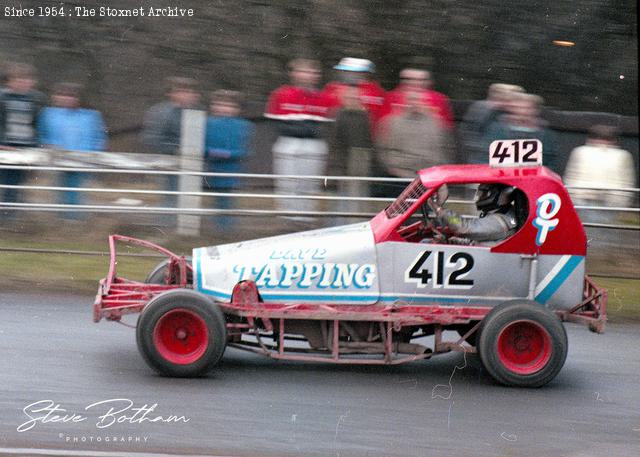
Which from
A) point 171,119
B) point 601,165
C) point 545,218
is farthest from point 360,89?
point 545,218

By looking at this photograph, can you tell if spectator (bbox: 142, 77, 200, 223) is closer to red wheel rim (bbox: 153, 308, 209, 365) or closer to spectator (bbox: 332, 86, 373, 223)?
spectator (bbox: 332, 86, 373, 223)

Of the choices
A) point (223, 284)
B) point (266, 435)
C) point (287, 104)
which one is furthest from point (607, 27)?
point (266, 435)

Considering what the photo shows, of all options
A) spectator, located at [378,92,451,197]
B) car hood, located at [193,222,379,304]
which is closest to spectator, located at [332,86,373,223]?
spectator, located at [378,92,451,197]

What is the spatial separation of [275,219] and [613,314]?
138 inches

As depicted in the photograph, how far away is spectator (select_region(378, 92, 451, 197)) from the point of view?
1064 cm

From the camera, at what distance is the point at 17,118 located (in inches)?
429

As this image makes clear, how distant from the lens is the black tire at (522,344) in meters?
6.86

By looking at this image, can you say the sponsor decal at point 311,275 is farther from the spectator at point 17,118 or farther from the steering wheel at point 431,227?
the spectator at point 17,118

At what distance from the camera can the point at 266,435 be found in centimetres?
605

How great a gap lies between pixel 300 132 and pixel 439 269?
13.9 ft

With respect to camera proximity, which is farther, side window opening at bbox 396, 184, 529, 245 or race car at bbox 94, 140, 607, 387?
side window opening at bbox 396, 184, 529, 245

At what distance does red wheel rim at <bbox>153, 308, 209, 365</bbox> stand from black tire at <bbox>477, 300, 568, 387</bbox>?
6.09ft

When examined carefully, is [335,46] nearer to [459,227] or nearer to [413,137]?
[413,137]

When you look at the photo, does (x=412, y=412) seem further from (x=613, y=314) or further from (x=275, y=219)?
(x=275, y=219)
